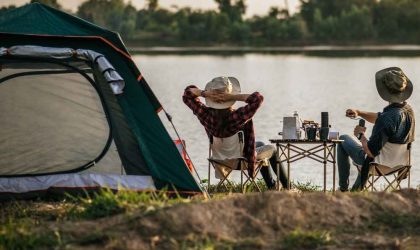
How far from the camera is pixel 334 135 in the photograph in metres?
9.45

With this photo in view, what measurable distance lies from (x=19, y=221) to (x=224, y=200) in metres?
1.33

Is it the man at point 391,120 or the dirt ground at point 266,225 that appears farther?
the man at point 391,120

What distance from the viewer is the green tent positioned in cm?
859

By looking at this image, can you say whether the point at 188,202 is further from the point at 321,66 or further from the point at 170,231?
the point at 321,66

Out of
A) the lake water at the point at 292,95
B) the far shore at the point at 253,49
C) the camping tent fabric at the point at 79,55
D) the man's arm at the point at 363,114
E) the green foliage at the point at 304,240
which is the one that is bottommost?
the far shore at the point at 253,49

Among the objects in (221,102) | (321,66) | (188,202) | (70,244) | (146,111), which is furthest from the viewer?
(321,66)

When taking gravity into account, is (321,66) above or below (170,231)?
below

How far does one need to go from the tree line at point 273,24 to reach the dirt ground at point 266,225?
84.8 m

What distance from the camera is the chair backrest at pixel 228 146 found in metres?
9.40

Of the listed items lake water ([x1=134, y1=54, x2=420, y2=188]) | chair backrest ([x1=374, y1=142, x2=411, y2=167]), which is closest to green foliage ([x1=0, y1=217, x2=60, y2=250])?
chair backrest ([x1=374, y1=142, x2=411, y2=167])

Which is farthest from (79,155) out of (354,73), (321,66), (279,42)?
(279,42)

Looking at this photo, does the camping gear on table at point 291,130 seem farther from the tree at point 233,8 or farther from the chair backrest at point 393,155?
the tree at point 233,8

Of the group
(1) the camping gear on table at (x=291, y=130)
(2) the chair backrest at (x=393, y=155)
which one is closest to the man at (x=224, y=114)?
(1) the camping gear on table at (x=291, y=130)

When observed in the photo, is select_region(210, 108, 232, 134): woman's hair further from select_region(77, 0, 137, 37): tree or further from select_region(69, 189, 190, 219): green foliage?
select_region(77, 0, 137, 37): tree
